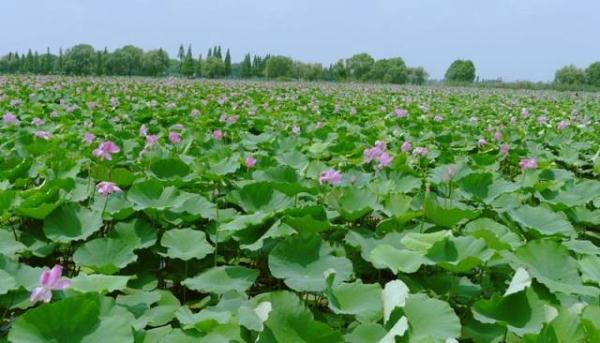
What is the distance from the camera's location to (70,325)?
3.69 feet

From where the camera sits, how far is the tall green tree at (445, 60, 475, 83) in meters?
57.3

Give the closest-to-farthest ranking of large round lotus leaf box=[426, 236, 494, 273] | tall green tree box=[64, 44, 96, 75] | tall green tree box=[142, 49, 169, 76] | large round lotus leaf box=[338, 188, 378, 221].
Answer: large round lotus leaf box=[426, 236, 494, 273] < large round lotus leaf box=[338, 188, 378, 221] < tall green tree box=[64, 44, 96, 75] < tall green tree box=[142, 49, 169, 76]

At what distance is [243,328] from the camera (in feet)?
4.04

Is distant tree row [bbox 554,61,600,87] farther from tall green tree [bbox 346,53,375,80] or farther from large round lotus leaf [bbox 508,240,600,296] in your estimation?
large round lotus leaf [bbox 508,240,600,296]

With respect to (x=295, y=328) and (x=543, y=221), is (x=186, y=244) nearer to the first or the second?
(x=295, y=328)

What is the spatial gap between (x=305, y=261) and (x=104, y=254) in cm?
61

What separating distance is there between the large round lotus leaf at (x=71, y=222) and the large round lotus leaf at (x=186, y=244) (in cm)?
24

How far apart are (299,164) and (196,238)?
4.16 feet

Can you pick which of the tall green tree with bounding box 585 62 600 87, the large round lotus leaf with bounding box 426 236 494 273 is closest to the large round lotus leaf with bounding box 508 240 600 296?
the large round lotus leaf with bounding box 426 236 494 273

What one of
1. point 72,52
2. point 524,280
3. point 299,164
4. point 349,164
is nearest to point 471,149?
point 349,164

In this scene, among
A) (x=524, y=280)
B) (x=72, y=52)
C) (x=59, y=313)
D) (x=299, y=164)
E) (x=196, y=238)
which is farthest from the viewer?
(x=72, y=52)

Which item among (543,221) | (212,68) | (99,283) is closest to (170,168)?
(99,283)

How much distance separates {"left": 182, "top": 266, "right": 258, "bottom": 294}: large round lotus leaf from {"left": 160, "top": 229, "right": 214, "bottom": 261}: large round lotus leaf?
106 millimetres

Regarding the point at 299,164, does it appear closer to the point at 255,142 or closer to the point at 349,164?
the point at 349,164
